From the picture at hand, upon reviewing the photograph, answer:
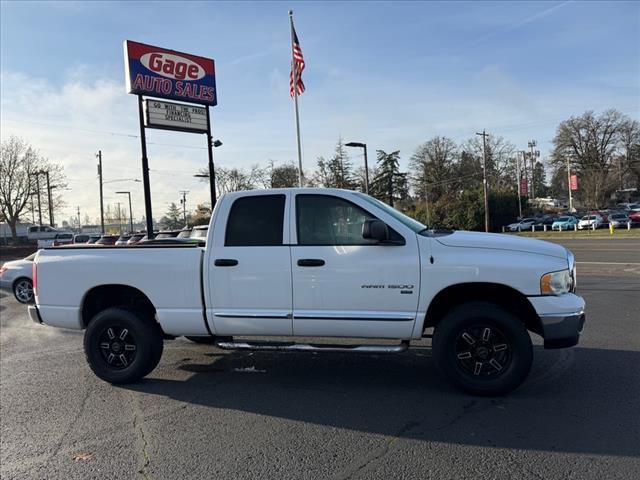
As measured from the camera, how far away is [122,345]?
559cm

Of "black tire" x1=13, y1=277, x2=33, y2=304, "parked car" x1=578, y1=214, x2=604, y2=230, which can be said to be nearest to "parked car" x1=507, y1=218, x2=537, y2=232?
"parked car" x1=578, y1=214, x2=604, y2=230

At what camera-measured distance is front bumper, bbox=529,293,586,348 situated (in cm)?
455

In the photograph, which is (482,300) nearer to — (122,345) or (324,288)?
(324,288)

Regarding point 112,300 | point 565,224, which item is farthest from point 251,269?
point 565,224

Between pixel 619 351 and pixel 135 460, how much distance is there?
17.6 feet

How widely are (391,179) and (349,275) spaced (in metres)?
83.7

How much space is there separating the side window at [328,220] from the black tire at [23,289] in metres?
10.4

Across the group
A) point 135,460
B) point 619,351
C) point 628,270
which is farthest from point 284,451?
point 628,270

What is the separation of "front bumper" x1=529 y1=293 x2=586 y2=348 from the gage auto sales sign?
53.0 feet

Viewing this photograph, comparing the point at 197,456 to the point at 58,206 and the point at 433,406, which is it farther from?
the point at 58,206

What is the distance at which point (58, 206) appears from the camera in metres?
56.7

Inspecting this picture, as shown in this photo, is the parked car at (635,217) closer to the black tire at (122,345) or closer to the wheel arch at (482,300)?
the wheel arch at (482,300)

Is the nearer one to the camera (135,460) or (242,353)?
(135,460)

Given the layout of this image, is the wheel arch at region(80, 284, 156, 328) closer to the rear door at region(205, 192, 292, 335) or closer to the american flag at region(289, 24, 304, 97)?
the rear door at region(205, 192, 292, 335)
